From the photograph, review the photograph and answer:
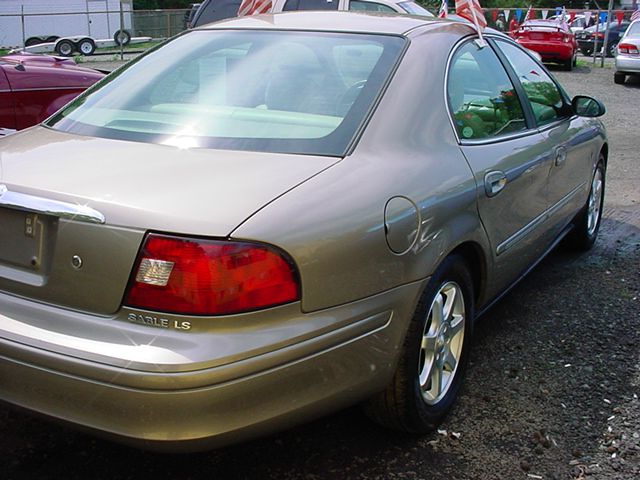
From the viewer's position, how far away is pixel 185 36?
11.8 feet

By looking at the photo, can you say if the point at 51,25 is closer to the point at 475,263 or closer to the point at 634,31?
the point at 634,31

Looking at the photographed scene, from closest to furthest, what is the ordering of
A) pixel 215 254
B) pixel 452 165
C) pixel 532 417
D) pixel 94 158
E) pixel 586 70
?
pixel 215 254 < pixel 94 158 < pixel 452 165 < pixel 532 417 < pixel 586 70

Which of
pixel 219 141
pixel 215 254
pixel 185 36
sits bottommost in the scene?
pixel 215 254

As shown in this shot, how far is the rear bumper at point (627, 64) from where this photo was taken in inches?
632

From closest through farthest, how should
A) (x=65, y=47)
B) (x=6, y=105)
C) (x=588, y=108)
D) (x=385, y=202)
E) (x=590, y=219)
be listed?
(x=385, y=202), (x=588, y=108), (x=590, y=219), (x=6, y=105), (x=65, y=47)

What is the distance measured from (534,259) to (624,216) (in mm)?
2595

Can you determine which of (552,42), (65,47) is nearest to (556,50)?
(552,42)

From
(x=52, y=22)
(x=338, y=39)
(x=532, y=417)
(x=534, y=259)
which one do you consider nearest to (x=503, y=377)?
(x=532, y=417)

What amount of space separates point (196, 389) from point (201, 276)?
0.31 metres

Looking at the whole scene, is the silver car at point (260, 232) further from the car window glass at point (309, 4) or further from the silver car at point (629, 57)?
the silver car at point (629, 57)

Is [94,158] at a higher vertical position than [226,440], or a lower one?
higher

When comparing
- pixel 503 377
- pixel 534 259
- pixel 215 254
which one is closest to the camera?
pixel 215 254

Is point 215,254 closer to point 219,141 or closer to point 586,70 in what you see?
point 219,141

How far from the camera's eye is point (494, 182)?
3.17 meters
